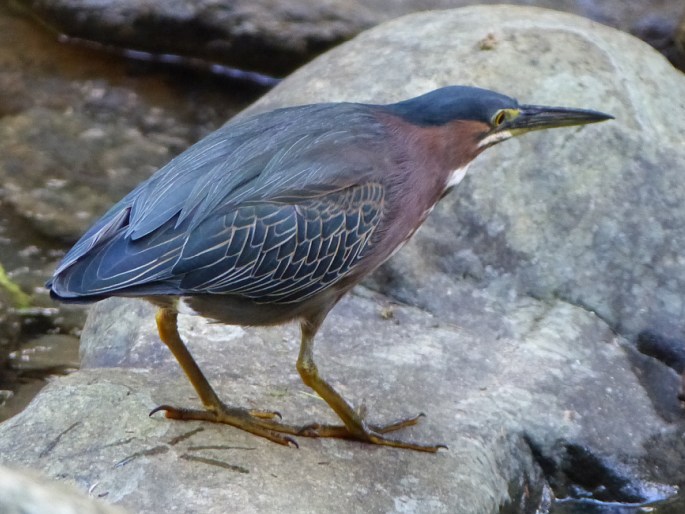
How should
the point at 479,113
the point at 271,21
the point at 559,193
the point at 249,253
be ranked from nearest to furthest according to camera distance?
the point at 249,253, the point at 479,113, the point at 559,193, the point at 271,21

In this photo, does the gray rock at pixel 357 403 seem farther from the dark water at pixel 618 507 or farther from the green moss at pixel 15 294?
the green moss at pixel 15 294

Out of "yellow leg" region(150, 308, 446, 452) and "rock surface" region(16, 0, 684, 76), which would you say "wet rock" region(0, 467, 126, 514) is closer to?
"yellow leg" region(150, 308, 446, 452)

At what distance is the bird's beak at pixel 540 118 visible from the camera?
4.18m

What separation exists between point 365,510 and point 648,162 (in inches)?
94.3

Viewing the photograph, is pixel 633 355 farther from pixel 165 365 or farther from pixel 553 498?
pixel 165 365

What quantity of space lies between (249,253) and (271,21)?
14.9 ft

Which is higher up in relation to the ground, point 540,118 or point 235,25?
point 540,118

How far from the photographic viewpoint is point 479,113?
4.05 metres

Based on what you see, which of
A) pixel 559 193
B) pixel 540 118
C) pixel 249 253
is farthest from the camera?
pixel 559 193

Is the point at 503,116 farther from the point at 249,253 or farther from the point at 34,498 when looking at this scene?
the point at 34,498

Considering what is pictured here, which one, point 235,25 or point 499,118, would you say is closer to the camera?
point 499,118

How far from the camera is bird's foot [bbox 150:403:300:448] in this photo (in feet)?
12.5

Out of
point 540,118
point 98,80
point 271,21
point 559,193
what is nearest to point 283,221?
point 540,118

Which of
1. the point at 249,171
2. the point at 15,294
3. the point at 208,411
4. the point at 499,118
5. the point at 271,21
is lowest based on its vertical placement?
the point at 15,294
